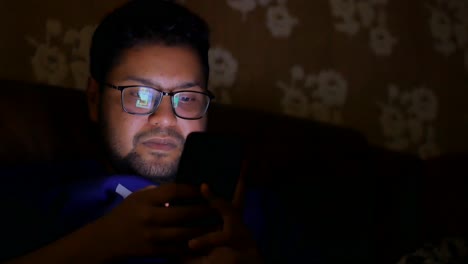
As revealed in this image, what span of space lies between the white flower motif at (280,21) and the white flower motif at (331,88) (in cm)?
17

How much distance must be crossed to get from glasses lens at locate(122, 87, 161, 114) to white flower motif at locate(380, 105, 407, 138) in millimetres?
869

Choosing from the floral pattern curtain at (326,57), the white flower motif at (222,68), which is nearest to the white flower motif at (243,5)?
the floral pattern curtain at (326,57)

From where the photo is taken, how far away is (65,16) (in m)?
1.06

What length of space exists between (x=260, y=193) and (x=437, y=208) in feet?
1.90

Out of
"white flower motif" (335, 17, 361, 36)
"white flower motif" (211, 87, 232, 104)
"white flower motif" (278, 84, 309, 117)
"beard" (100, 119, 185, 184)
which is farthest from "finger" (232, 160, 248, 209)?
"white flower motif" (335, 17, 361, 36)

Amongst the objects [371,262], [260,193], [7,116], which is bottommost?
[371,262]

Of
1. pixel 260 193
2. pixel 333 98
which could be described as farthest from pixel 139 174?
pixel 333 98

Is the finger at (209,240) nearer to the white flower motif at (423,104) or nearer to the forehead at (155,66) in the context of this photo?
the forehead at (155,66)

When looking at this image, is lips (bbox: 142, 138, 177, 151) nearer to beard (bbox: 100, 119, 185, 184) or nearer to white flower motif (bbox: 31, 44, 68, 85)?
beard (bbox: 100, 119, 185, 184)

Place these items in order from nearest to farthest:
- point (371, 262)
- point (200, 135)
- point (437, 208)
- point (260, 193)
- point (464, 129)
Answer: point (200, 135) < point (260, 193) < point (371, 262) < point (437, 208) < point (464, 129)

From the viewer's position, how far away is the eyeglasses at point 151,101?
2.32 ft

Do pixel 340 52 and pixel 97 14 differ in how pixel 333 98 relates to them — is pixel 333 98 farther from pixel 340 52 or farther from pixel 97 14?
pixel 97 14

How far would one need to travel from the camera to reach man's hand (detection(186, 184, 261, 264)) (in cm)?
57

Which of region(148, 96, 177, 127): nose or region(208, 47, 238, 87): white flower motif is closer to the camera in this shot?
region(148, 96, 177, 127): nose
